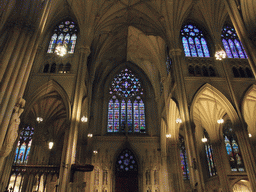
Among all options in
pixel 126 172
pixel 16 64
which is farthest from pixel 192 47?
pixel 16 64

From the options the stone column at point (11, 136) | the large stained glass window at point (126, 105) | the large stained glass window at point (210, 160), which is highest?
the large stained glass window at point (126, 105)

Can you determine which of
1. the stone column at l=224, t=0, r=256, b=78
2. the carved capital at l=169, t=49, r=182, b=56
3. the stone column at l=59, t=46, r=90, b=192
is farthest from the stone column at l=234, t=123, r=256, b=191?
the stone column at l=59, t=46, r=90, b=192

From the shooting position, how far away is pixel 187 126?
1330 cm

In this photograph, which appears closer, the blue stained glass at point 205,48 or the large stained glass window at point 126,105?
the blue stained glass at point 205,48

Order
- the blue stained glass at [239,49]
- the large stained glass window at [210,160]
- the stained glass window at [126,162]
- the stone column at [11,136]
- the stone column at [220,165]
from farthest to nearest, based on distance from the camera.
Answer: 1. the stained glass window at [126,162]
2. the large stained glass window at [210,160]
3. the blue stained glass at [239,49]
4. the stone column at [220,165]
5. the stone column at [11,136]

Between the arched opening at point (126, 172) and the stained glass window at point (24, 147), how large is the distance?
30.9 ft

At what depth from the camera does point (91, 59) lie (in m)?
20.3

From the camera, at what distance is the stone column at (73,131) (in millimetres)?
11617

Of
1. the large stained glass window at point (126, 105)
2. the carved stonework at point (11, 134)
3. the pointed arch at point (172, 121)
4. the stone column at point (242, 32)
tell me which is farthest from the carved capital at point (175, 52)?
the carved stonework at point (11, 134)

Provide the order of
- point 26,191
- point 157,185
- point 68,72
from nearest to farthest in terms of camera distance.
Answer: point 26,191
point 68,72
point 157,185

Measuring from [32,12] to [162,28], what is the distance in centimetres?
1191

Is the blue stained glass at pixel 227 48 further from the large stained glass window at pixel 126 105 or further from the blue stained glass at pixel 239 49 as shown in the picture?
the large stained glass window at pixel 126 105

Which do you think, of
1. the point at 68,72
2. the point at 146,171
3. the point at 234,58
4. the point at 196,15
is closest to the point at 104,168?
the point at 146,171

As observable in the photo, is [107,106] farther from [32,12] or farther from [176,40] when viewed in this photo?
[32,12]
